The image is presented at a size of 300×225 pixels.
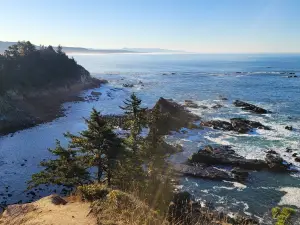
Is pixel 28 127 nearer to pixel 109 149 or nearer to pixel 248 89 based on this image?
pixel 109 149

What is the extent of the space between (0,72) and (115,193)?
7307 cm

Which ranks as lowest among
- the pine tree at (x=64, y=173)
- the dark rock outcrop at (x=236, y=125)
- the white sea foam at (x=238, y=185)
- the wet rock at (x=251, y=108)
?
the white sea foam at (x=238, y=185)

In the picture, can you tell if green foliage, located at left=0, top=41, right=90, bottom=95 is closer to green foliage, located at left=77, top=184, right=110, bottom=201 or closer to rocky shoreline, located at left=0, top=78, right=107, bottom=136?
rocky shoreline, located at left=0, top=78, right=107, bottom=136

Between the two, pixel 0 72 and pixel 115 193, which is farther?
pixel 0 72

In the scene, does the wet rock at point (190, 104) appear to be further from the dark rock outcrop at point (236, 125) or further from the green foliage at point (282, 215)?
the green foliage at point (282, 215)

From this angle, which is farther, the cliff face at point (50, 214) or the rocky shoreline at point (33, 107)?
the rocky shoreline at point (33, 107)

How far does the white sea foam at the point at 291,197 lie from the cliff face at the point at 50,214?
2344cm

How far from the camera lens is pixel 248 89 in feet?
339

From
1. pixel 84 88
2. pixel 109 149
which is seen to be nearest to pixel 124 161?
pixel 109 149

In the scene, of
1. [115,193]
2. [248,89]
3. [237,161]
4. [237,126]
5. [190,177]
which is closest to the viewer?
[115,193]

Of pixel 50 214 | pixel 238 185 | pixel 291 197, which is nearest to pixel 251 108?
pixel 238 185

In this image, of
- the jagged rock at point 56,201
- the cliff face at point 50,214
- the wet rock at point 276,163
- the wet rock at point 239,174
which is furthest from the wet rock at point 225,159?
the cliff face at point 50,214

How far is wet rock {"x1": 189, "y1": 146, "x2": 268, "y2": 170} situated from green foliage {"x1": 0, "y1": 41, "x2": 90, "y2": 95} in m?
49.9

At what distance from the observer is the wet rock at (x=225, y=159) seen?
1487 inches
